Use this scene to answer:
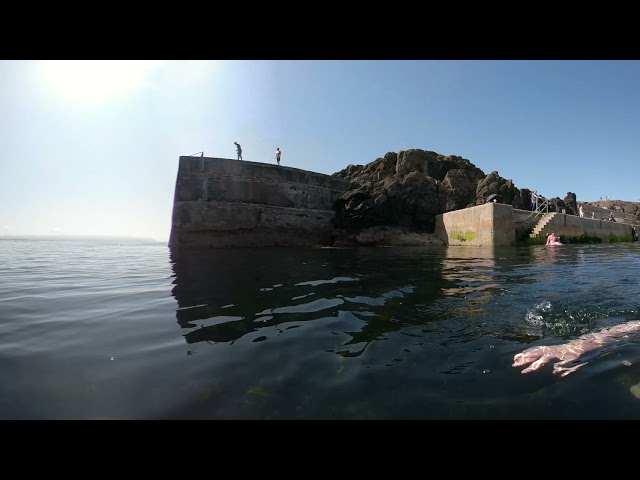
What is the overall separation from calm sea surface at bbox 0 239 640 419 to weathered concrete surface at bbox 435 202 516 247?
11426 millimetres

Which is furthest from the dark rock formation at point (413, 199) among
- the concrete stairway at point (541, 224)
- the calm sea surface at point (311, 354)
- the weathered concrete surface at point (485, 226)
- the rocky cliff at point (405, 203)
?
the calm sea surface at point (311, 354)

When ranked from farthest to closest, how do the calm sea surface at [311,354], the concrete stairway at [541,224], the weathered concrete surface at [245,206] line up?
the weathered concrete surface at [245,206], the concrete stairway at [541,224], the calm sea surface at [311,354]

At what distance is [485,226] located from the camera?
1566 centimetres

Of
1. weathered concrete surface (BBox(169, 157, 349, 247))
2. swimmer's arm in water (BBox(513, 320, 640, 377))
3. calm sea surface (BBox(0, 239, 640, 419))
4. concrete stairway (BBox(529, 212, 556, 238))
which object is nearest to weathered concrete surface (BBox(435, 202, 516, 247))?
concrete stairway (BBox(529, 212, 556, 238))

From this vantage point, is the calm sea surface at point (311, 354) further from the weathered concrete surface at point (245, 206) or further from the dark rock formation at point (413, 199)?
the dark rock formation at point (413, 199)

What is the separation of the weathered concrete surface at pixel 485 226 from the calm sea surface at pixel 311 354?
11426mm

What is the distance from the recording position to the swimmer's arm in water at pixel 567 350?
197 cm

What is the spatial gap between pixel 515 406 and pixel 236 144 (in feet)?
68.9

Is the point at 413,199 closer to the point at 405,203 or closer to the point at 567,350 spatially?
the point at 405,203

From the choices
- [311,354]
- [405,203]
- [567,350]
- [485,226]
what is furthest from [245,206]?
[567,350]

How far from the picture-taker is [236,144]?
1995 cm

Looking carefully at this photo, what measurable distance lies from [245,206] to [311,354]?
16.8m
